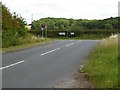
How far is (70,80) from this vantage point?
1318 centimetres

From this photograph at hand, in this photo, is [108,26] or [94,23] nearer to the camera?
[108,26]

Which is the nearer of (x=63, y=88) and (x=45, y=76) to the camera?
(x=63, y=88)

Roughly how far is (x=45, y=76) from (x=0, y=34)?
71.3 ft

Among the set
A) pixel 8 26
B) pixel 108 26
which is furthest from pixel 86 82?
pixel 108 26

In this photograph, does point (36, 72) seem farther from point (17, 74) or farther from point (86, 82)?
point (86, 82)

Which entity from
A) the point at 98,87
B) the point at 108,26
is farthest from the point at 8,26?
the point at 108,26

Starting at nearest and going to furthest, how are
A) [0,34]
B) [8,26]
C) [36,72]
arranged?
[36,72] → [0,34] → [8,26]

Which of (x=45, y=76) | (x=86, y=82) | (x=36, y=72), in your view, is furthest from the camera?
(x=36, y=72)

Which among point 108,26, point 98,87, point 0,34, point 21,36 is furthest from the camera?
point 108,26

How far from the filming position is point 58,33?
88.0 metres

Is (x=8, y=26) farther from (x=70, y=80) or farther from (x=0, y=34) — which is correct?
(x=70, y=80)

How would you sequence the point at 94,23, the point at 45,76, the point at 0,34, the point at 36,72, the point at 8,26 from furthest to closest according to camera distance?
the point at 94,23, the point at 8,26, the point at 0,34, the point at 36,72, the point at 45,76

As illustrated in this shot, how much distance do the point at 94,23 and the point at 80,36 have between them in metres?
25.8

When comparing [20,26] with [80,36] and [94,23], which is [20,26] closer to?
[80,36]
